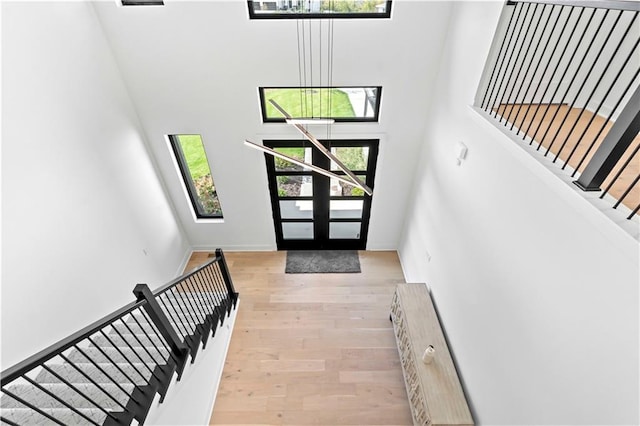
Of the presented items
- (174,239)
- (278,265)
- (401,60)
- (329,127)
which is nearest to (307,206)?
(278,265)

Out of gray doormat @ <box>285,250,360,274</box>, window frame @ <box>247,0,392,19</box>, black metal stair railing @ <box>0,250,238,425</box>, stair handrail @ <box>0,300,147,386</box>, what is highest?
window frame @ <box>247,0,392,19</box>

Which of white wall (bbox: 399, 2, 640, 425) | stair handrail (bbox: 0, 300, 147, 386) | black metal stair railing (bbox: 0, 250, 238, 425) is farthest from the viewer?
black metal stair railing (bbox: 0, 250, 238, 425)

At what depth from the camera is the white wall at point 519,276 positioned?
1.39 metres

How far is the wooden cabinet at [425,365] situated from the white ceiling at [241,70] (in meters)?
1.96

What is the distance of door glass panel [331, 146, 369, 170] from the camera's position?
453 cm

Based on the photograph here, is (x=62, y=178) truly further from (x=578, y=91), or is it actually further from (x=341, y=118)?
(x=578, y=91)

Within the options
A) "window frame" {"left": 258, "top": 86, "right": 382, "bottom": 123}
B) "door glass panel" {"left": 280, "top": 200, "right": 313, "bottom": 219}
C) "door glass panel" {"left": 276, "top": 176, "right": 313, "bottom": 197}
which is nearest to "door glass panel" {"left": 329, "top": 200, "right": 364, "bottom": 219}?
"door glass panel" {"left": 280, "top": 200, "right": 313, "bottom": 219}

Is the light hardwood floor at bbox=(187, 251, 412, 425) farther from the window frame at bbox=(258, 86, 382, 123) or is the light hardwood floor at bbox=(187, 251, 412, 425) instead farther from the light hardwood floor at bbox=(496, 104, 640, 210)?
the light hardwood floor at bbox=(496, 104, 640, 210)

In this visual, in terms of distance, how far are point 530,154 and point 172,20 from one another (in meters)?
3.79

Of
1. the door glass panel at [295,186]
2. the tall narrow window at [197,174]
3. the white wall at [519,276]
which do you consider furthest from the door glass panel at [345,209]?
the tall narrow window at [197,174]

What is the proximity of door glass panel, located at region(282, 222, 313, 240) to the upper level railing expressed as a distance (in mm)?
3489

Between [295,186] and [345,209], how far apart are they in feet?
3.28

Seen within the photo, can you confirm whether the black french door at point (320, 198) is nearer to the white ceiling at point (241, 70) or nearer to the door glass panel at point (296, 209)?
the door glass panel at point (296, 209)

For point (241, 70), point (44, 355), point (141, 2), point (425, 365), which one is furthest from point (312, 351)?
point (141, 2)
